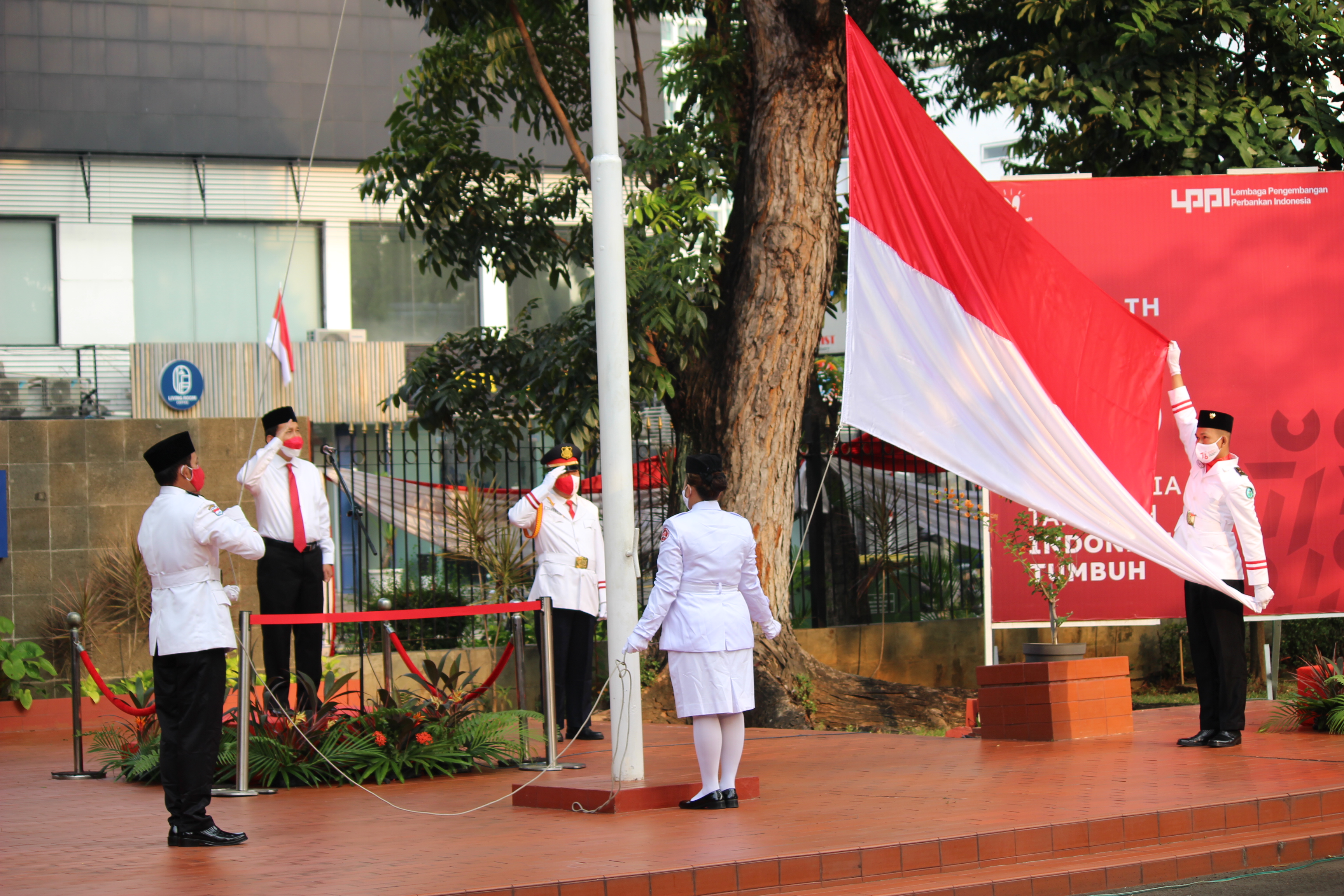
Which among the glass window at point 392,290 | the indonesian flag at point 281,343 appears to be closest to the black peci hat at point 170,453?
the indonesian flag at point 281,343

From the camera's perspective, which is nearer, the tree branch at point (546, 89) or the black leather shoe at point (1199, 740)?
the black leather shoe at point (1199, 740)

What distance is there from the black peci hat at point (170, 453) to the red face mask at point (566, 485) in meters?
4.01

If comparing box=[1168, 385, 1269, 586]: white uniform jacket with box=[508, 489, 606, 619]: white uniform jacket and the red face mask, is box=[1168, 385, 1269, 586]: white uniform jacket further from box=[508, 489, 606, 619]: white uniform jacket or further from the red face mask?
the red face mask

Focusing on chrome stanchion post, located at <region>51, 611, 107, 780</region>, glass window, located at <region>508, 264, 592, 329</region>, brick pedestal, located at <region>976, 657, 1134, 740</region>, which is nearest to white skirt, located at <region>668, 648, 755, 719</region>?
brick pedestal, located at <region>976, 657, 1134, 740</region>

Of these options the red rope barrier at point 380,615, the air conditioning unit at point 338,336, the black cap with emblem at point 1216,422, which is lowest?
the red rope barrier at point 380,615

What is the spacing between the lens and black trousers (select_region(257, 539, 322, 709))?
31.6 feet

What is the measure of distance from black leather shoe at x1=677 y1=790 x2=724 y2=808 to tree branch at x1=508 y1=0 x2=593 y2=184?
5.95m

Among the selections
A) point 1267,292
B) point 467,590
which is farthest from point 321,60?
point 1267,292

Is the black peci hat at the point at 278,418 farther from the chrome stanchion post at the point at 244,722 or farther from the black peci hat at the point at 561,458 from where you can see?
the black peci hat at the point at 561,458

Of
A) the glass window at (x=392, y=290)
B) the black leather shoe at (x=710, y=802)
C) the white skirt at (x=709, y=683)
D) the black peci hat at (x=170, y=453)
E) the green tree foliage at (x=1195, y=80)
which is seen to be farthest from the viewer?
the glass window at (x=392, y=290)

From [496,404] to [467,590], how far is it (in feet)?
8.07

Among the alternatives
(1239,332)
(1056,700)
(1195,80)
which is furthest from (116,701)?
(1195,80)

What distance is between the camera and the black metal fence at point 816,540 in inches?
561

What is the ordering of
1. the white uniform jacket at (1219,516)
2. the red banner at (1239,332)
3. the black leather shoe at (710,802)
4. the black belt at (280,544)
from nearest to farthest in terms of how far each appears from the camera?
the black leather shoe at (710,802) < the white uniform jacket at (1219,516) < the black belt at (280,544) < the red banner at (1239,332)
